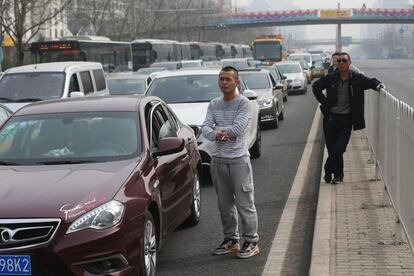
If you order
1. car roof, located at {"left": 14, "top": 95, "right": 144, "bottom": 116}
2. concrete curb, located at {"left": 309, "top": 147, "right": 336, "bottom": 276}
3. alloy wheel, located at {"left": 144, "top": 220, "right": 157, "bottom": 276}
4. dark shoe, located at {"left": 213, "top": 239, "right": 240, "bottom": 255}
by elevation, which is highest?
car roof, located at {"left": 14, "top": 95, "right": 144, "bottom": 116}

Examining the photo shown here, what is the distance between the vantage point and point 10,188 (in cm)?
565

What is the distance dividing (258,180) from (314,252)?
4.85 metres

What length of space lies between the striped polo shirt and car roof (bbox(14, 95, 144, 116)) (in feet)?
2.60

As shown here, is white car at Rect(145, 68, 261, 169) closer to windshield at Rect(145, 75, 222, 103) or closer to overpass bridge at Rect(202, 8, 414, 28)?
windshield at Rect(145, 75, 222, 103)

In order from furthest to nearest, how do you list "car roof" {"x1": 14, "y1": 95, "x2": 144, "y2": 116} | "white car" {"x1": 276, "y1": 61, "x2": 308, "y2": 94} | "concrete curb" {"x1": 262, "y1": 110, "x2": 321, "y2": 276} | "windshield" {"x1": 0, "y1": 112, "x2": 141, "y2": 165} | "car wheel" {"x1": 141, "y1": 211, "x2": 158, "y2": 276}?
"white car" {"x1": 276, "y1": 61, "x2": 308, "y2": 94}
"car roof" {"x1": 14, "y1": 95, "x2": 144, "y2": 116}
"concrete curb" {"x1": 262, "y1": 110, "x2": 321, "y2": 276}
"windshield" {"x1": 0, "y1": 112, "x2": 141, "y2": 165}
"car wheel" {"x1": 141, "y1": 211, "x2": 158, "y2": 276}

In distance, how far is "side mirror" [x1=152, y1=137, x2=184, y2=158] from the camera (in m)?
6.56

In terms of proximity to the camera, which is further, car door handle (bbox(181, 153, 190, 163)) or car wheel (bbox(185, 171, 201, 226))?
car wheel (bbox(185, 171, 201, 226))

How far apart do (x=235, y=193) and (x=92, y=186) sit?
1642 mm

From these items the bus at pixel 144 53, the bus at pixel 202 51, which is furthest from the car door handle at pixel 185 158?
the bus at pixel 202 51

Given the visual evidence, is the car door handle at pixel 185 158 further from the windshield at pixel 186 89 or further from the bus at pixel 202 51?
the bus at pixel 202 51

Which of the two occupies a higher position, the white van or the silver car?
the white van

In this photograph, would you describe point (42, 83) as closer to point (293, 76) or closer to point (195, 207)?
point (195, 207)

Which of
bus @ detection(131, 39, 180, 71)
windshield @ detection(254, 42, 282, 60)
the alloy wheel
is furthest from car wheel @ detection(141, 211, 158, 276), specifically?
windshield @ detection(254, 42, 282, 60)

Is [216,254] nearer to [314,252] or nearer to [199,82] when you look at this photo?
[314,252]
